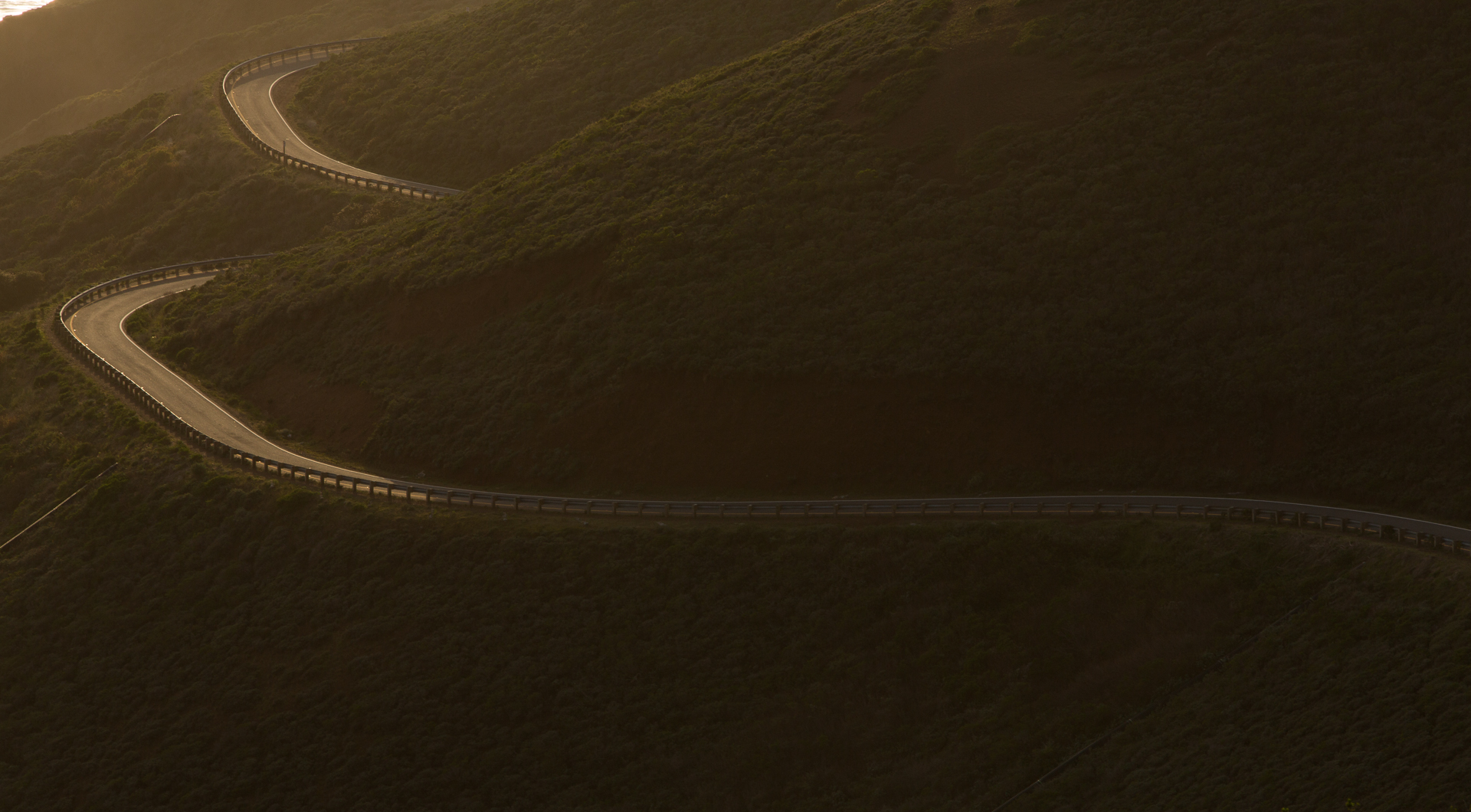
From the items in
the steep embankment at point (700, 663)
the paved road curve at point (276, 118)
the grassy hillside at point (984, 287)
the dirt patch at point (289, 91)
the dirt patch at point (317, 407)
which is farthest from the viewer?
the dirt patch at point (289, 91)

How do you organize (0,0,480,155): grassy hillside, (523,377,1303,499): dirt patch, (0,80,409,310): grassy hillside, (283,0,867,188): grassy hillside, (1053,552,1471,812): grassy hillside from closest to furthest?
(1053,552,1471,812): grassy hillside, (523,377,1303,499): dirt patch, (0,80,409,310): grassy hillside, (283,0,867,188): grassy hillside, (0,0,480,155): grassy hillside

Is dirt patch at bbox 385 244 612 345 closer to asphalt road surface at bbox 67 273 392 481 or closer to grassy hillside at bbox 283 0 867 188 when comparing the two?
asphalt road surface at bbox 67 273 392 481

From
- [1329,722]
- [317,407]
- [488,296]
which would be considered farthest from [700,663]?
[317,407]

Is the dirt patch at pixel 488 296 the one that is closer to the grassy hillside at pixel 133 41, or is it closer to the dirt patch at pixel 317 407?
the dirt patch at pixel 317 407

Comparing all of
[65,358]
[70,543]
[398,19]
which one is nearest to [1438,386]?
[70,543]

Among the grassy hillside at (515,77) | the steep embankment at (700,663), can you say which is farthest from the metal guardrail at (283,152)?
the steep embankment at (700,663)

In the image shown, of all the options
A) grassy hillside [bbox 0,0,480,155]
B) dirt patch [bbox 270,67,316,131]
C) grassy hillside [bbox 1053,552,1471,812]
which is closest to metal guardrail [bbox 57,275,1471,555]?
grassy hillside [bbox 1053,552,1471,812]

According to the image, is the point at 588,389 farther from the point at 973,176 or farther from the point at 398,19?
the point at 398,19
